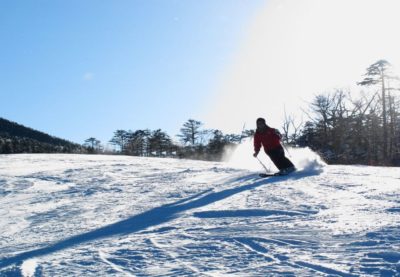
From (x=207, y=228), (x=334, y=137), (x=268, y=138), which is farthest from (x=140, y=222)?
(x=334, y=137)

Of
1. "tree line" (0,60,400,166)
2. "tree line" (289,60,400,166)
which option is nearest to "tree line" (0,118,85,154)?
"tree line" (0,60,400,166)

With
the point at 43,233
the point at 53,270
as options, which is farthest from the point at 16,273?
the point at 43,233

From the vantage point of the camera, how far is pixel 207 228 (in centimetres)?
581

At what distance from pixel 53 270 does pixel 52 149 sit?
209 ft

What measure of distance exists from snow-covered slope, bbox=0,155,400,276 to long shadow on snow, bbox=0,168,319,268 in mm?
18

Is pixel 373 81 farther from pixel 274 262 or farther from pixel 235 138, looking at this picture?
pixel 274 262

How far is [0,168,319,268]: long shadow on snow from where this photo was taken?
17.1ft

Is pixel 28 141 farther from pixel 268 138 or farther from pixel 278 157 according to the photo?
pixel 278 157

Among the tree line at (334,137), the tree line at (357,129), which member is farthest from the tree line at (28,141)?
the tree line at (357,129)

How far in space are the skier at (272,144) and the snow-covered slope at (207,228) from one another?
4.66 ft

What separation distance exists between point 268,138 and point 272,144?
0.22 m

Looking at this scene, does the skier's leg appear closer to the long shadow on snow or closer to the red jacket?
the red jacket

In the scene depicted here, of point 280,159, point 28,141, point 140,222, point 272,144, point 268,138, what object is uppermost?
point 28,141

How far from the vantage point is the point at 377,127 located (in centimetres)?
4675
